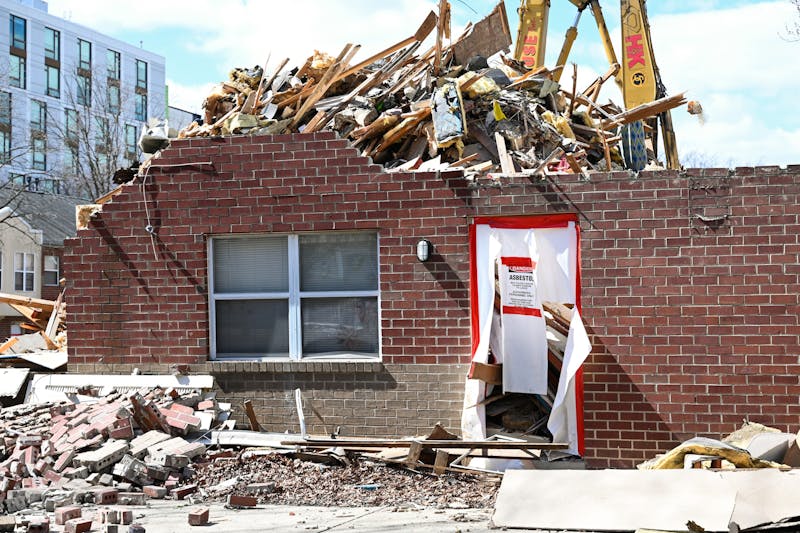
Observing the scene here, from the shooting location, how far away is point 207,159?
11836mm

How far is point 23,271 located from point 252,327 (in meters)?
32.9

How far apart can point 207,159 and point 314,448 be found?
12.7 feet

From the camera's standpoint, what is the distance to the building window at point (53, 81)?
7562cm

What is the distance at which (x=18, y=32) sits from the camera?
238 ft

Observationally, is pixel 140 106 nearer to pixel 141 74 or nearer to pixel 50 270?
pixel 141 74

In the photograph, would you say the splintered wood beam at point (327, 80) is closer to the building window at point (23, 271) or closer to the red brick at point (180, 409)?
the red brick at point (180, 409)

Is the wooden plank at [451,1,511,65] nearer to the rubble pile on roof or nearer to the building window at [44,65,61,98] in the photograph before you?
the rubble pile on roof

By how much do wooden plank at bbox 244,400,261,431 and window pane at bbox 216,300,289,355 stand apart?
0.72m

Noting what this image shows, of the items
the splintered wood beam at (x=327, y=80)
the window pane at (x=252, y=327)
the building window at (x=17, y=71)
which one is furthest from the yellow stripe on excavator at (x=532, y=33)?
the building window at (x=17, y=71)

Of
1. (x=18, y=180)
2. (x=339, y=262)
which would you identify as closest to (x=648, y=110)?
(x=339, y=262)

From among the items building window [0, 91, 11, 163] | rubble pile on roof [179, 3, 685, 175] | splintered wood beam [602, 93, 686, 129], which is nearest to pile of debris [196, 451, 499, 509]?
rubble pile on roof [179, 3, 685, 175]

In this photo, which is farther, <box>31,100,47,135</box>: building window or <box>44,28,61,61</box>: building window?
<box>44,28,61,61</box>: building window

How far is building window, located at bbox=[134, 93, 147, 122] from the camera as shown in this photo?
81812 mm

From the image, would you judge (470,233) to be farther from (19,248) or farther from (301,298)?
(19,248)
